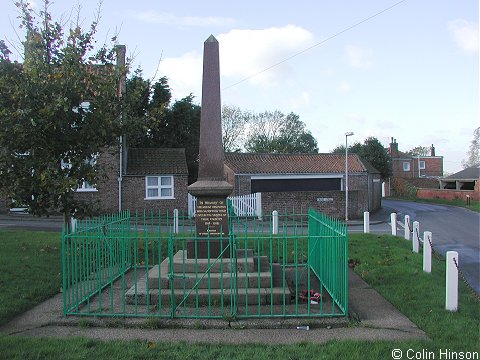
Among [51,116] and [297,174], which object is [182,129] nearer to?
[297,174]

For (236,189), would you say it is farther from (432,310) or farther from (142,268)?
(432,310)

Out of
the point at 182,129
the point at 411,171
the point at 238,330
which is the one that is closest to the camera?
the point at 238,330

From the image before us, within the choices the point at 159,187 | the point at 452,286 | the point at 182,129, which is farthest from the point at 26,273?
the point at 182,129

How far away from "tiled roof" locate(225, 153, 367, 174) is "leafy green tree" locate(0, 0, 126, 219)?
20779 millimetres

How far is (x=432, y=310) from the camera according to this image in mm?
6695

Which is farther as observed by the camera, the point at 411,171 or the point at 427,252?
the point at 411,171

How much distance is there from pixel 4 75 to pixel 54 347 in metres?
→ 4.95

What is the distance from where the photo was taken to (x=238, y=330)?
597 cm

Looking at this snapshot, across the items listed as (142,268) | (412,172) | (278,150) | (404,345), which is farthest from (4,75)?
(412,172)

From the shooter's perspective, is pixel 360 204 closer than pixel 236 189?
Yes

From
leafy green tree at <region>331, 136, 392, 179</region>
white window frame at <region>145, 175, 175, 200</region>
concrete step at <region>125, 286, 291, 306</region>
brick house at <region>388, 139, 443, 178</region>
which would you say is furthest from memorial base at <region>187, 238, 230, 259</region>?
brick house at <region>388, 139, 443, 178</region>

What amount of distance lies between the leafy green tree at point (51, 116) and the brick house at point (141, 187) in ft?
53.8

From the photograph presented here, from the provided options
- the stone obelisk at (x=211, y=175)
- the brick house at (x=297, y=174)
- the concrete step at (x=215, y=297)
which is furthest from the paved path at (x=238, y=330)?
the brick house at (x=297, y=174)

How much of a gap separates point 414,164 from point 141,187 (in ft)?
177
